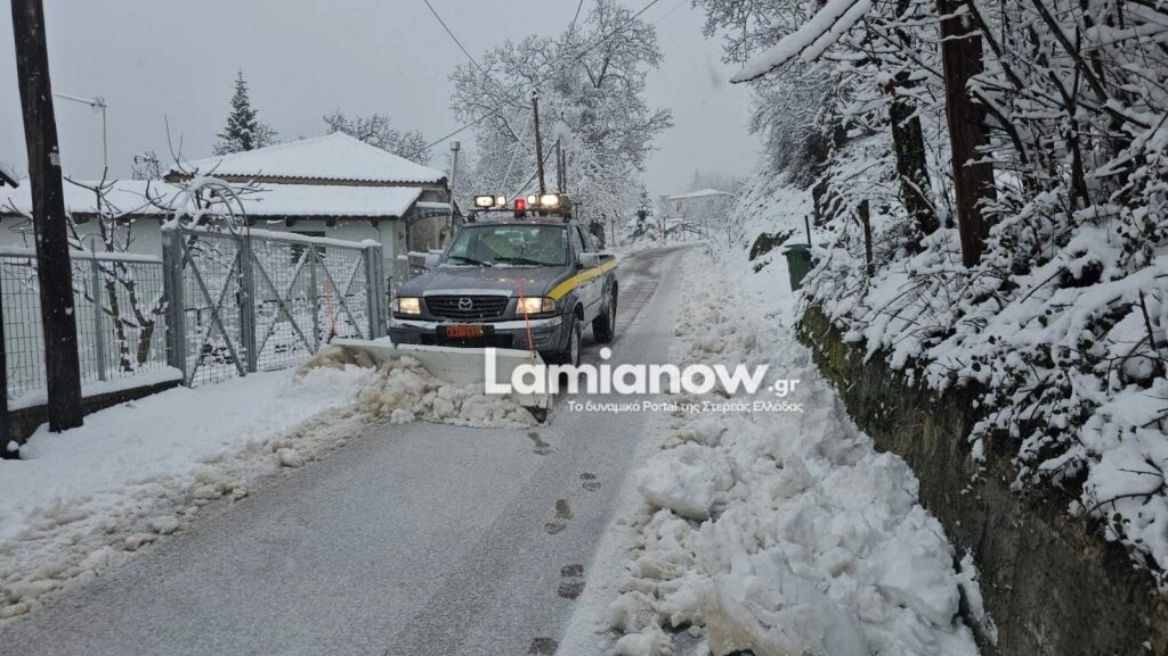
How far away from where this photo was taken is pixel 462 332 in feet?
22.4

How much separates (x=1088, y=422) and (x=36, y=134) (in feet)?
23.6

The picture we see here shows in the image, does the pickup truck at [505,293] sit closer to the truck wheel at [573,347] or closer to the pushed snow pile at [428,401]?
the truck wheel at [573,347]

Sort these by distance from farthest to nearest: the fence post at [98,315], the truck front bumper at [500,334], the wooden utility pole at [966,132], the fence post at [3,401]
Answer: the truck front bumper at [500,334]
the fence post at [98,315]
the fence post at [3,401]
the wooden utility pole at [966,132]

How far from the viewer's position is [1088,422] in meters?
1.99

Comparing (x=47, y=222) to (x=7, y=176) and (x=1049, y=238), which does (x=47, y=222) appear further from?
(x=1049, y=238)

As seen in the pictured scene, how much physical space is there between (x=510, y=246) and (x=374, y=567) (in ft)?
17.3

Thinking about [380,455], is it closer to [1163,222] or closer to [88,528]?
[88,528]

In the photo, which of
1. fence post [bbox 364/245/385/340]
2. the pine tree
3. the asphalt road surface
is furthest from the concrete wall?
the pine tree

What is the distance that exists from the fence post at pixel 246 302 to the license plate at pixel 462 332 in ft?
9.72

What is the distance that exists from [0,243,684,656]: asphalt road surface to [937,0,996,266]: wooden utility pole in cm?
253

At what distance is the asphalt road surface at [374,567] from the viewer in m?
2.79

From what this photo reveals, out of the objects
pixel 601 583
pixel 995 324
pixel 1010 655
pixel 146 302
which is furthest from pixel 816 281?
pixel 146 302

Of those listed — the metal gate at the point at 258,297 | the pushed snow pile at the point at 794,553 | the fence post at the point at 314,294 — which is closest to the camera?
the pushed snow pile at the point at 794,553

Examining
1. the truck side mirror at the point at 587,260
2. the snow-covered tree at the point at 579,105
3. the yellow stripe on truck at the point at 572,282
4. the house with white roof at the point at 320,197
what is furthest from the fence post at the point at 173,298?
the snow-covered tree at the point at 579,105
